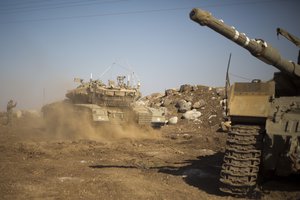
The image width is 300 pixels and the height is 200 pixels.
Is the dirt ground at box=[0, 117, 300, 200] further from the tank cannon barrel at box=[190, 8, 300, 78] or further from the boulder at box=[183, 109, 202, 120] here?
the boulder at box=[183, 109, 202, 120]

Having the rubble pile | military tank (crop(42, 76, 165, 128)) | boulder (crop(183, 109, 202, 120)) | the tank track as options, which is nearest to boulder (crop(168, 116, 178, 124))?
the rubble pile

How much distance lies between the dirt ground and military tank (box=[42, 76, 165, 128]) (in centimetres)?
166

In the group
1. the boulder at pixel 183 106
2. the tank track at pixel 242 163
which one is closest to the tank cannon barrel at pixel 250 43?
the tank track at pixel 242 163

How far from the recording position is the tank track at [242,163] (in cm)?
669

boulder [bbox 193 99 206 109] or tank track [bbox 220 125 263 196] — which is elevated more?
boulder [bbox 193 99 206 109]

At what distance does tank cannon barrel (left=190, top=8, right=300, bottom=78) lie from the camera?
243 inches

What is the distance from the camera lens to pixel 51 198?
648 centimetres

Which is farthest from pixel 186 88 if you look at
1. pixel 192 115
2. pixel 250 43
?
pixel 250 43

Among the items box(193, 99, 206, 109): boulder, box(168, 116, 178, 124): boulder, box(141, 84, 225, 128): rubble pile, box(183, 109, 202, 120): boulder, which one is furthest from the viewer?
box(193, 99, 206, 109): boulder

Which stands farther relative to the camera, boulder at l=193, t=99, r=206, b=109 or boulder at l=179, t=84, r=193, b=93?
boulder at l=179, t=84, r=193, b=93

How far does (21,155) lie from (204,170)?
17.7 ft

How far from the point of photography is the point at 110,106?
1773cm

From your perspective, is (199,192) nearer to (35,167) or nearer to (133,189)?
(133,189)

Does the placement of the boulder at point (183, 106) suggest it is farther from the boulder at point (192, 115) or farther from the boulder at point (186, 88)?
the boulder at point (186, 88)
